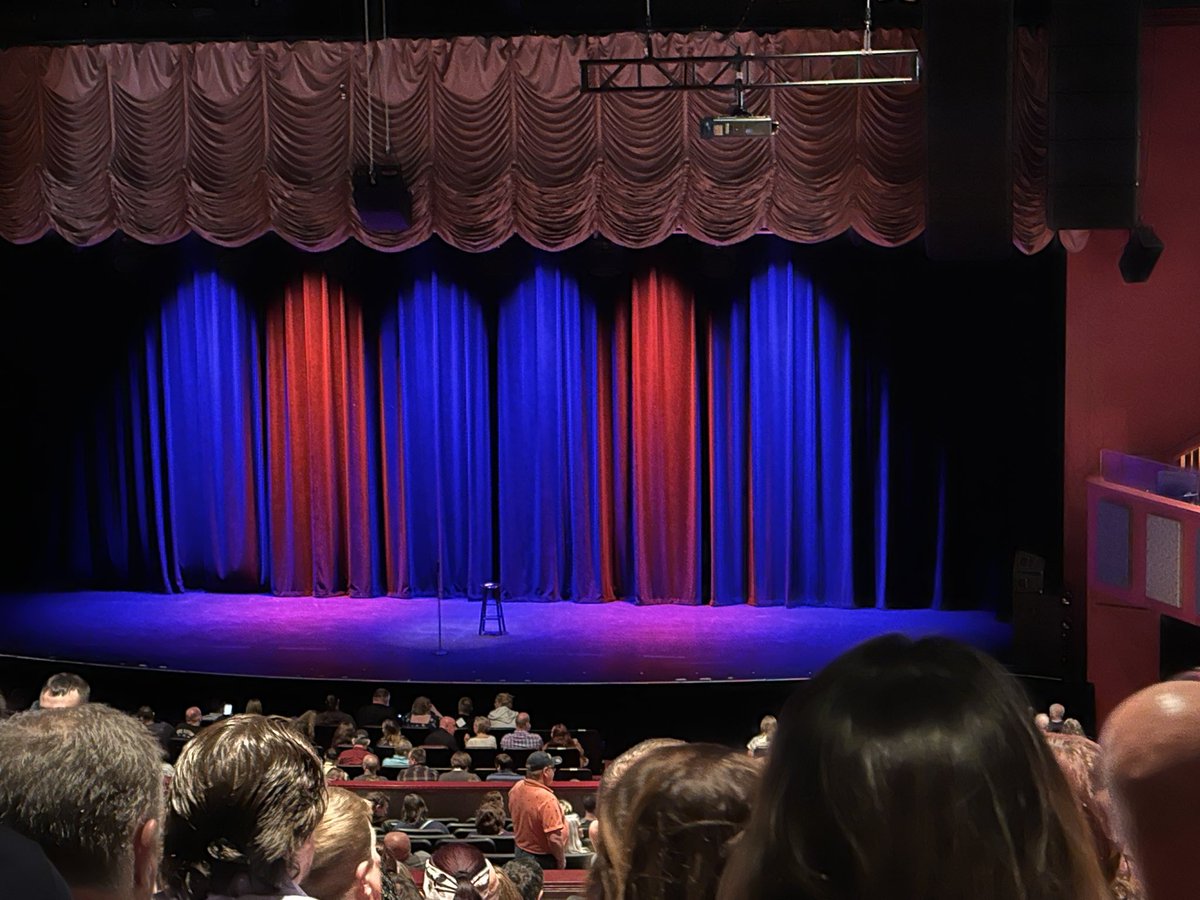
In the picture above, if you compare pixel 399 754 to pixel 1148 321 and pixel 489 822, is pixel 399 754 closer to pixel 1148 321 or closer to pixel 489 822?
pixel 489 822

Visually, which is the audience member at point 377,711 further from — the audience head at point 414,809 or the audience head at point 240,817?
the audience head at point 240,817

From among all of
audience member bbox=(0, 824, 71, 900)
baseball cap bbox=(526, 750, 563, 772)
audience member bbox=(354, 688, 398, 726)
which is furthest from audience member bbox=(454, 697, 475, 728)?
audience member bbox=(0, 824, 71, 900)

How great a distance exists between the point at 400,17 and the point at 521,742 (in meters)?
6.23

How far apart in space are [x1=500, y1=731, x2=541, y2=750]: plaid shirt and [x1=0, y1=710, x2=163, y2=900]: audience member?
27.6 ft

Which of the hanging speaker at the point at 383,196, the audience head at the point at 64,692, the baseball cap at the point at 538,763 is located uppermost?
the hanging speaker at the point at 383,196

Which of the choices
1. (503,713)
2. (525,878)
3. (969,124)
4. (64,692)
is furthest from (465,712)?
(525,878)

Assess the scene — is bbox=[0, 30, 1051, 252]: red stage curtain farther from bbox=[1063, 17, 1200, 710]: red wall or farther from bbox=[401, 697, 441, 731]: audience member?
bbox=[401, 697, 441, 731]: audience member

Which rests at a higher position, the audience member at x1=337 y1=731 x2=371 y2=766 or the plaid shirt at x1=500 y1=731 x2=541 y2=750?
the audience member at x1=337 y1=731 x2=371 y2=766

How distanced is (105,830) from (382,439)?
13613 mm

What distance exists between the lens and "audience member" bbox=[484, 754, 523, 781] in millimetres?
9093

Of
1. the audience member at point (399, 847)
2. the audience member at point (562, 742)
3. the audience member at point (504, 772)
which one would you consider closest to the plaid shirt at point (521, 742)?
the audience member at point (562, 742)

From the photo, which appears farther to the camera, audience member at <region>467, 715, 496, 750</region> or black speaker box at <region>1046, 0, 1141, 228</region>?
audience member at <region>467, 715, 496, 750</region>

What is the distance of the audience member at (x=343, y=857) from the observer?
253 cm

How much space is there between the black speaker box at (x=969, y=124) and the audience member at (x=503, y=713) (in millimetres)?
4639
